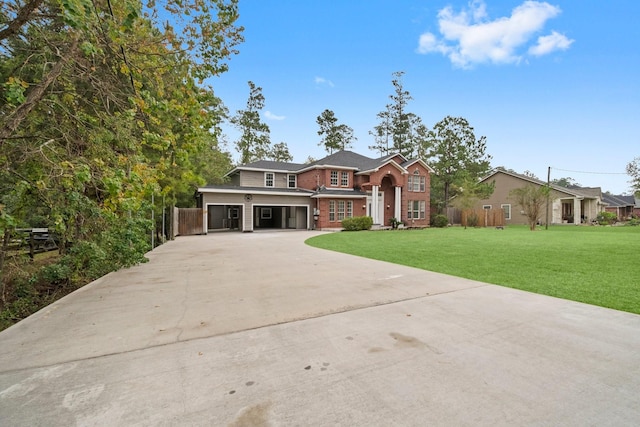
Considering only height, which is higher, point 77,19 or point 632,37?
point 632,37

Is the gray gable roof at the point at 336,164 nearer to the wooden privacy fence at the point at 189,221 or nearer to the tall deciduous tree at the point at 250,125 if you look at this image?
the wooden privacy fence at the point at 189,221

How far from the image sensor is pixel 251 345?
2.98 m

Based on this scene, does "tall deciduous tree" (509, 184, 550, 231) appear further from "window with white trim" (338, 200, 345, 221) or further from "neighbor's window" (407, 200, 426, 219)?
"window with white trim" (338, 200, 345, 221)

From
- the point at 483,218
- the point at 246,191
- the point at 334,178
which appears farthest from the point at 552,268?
the point at 483,218

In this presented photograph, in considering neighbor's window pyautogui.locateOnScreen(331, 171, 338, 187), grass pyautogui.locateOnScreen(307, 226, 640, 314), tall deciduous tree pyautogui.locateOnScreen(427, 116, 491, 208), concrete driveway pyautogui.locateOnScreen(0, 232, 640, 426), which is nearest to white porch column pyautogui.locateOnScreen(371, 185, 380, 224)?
neighbor's window pyautogui.locateOnScreen(331, 171, 338, 187)

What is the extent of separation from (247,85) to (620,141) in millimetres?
36790

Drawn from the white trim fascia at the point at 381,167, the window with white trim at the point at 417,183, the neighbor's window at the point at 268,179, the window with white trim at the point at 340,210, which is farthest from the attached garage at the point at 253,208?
the window with white trim at the point at 417,183

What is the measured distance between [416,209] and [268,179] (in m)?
14.0

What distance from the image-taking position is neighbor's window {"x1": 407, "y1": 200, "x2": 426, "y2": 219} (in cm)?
2623

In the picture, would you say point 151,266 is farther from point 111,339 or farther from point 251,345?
point 251,345

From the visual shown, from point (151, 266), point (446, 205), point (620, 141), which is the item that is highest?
point (620, 141)

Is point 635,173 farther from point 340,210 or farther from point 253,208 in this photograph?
point 253,208

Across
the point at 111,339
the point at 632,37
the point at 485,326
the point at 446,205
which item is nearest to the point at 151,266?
the point at 111,339

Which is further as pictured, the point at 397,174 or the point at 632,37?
the point at 397,174
